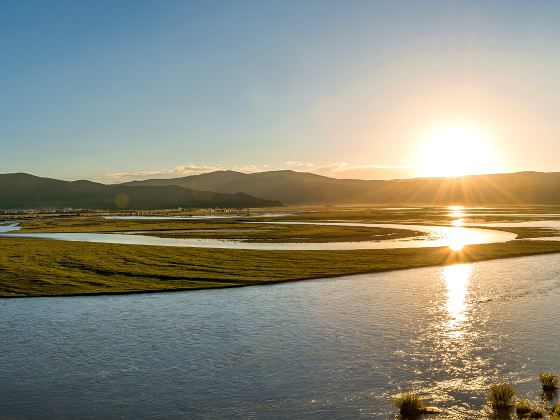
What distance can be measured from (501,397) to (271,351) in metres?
8.92

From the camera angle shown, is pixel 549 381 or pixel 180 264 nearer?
pixel 549 381

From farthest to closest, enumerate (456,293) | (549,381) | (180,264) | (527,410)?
1. (180,264)
2. (456,293)
3. (549,381)
4. (527,410)

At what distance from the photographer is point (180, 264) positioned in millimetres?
48656

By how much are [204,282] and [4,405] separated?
2347 cm

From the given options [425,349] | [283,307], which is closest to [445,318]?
[425,349]

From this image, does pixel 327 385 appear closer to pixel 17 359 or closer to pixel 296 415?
pixel 296 415

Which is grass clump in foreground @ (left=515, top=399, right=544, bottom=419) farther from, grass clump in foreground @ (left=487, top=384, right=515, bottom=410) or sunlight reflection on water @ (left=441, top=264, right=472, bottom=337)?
sunlight reflection on water @ (left=441, top=264, right=472, bottom=337)

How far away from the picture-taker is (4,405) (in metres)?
15.8

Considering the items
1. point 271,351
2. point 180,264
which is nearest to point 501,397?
point 271,351

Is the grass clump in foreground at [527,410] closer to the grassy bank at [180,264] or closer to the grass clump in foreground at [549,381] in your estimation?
the grass clump in foreground at [549,381]

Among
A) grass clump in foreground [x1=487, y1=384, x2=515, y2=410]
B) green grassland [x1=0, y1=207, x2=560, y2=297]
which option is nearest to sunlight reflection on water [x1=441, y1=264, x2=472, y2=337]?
green grassland [x1=0, y1=207, x2=560, y2=297]

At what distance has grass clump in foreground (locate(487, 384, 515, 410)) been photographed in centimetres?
1480

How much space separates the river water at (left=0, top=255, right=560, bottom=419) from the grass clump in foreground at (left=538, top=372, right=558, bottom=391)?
385mm

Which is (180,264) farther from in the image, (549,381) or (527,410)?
(527,410)
